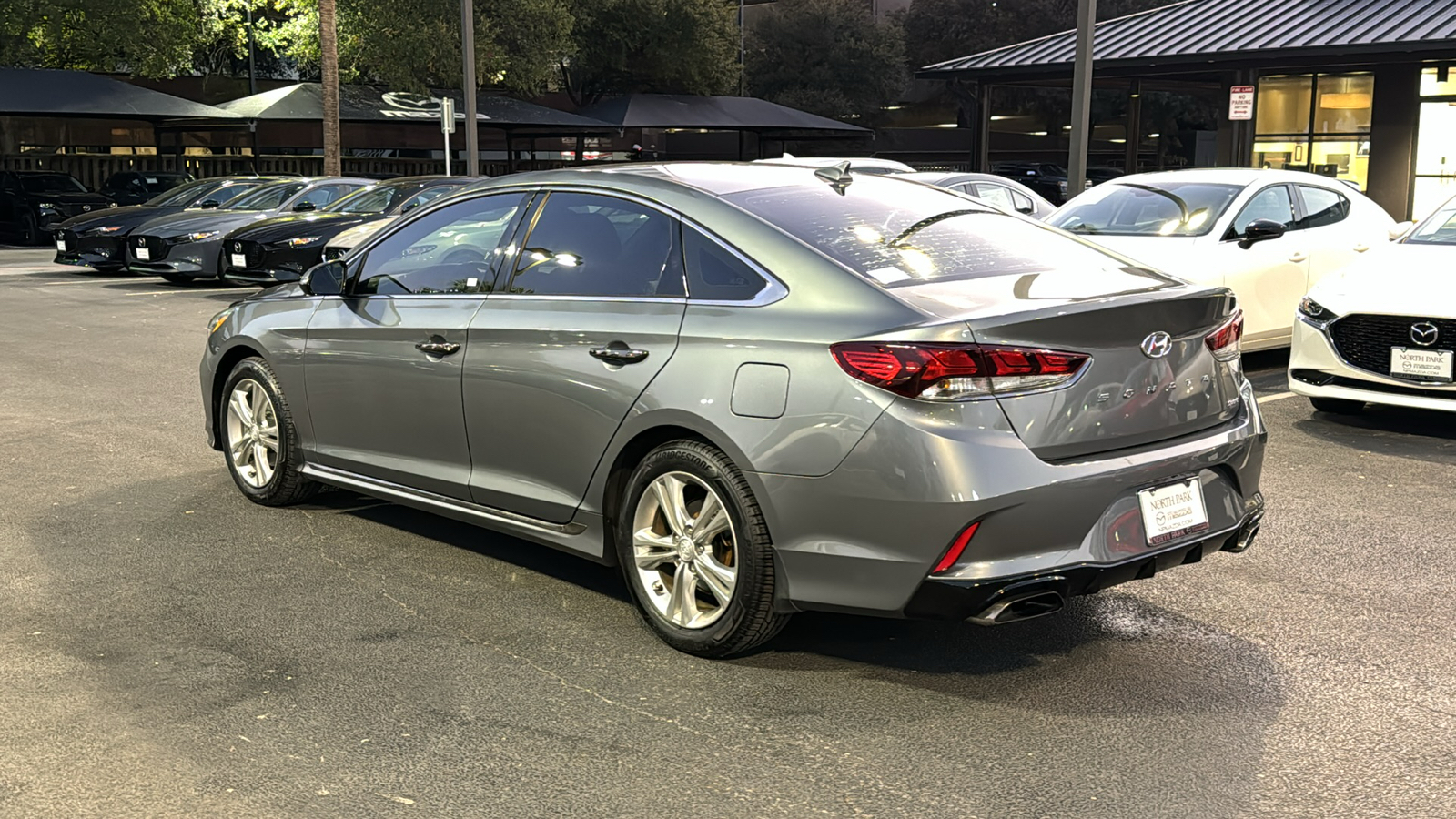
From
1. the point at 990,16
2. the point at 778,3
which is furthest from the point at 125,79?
the point at 990,16

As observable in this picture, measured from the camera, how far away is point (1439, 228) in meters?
9.55

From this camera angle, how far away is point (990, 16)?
5719 cm

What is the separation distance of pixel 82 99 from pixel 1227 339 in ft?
107

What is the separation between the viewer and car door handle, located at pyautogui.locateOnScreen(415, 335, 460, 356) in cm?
539

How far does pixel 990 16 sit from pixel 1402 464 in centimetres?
5261

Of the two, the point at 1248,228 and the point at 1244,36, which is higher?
the point at 1244,36

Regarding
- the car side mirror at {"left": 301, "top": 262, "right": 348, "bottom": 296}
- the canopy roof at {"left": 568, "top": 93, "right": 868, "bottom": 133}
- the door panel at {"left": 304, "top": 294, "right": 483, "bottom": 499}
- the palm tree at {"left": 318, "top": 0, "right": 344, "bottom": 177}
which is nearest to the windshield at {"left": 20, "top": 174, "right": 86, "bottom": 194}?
the palm tree at {"left": 318, "top": 0, "right": 344, "bottom": 177}

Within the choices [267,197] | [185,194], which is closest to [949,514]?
[267,197]

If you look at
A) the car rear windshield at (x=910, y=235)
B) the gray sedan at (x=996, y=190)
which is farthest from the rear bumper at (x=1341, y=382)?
the gray sedan at (x=996, y=190)

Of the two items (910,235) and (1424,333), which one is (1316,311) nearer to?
(1424,333)

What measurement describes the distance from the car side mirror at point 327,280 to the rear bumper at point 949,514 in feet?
8.77

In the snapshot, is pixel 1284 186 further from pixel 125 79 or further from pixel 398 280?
pixel 125 79

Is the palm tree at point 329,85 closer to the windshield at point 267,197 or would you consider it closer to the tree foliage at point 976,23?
the windshield at point 267,197

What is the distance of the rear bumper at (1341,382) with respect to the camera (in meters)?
8.12
